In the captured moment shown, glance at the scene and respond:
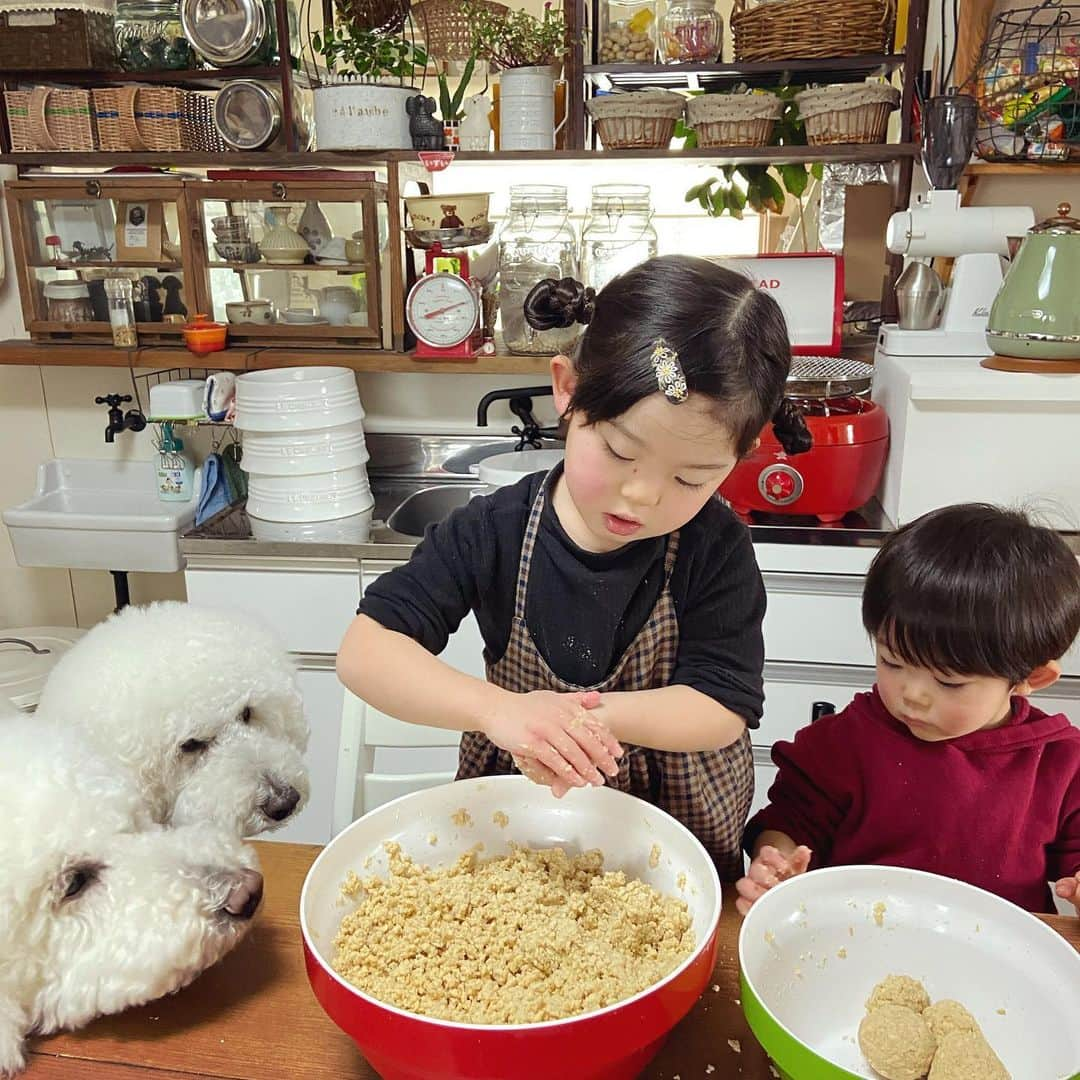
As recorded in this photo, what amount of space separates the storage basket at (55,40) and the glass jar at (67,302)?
47 cm

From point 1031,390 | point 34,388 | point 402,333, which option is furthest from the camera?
point 34,388

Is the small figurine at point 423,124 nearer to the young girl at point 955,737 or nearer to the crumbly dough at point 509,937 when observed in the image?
the young girl at point 955,737

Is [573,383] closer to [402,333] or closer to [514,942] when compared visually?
[514,942]

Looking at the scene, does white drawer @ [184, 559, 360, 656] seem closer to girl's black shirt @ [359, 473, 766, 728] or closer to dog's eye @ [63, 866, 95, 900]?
girl's black shirt @ [359, 473, 766, 728]

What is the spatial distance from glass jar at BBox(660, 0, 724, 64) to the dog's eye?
1.89 m

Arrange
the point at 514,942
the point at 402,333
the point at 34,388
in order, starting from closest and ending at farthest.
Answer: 1. the point at 514,942
2. the point at 402,333
3. the point at 34,388

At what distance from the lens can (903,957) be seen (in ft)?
2.44

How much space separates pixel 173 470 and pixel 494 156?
108 cm

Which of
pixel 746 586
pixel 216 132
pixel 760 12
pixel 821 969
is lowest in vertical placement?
pixel 821 969

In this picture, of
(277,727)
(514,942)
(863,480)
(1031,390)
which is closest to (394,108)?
(863,480)

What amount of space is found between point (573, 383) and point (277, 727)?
48 centimetres

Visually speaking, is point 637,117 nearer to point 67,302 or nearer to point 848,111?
point 848,111

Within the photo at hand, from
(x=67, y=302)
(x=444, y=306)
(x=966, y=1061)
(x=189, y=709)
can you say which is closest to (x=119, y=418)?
(x=67, y=302)

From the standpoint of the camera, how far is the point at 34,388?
2572mm
